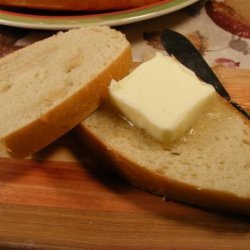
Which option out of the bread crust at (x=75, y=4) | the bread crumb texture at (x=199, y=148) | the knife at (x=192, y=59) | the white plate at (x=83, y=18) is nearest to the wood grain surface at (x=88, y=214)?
the bread crumb texture at (x=199, y=148)

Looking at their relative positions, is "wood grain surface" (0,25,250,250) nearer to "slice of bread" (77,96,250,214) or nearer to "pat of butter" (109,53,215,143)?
"slice of bread" (77,96,250,214)

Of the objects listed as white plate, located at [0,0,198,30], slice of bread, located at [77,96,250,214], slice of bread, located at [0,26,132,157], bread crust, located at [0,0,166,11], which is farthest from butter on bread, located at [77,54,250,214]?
bread crust, located at [0,0,166,11]

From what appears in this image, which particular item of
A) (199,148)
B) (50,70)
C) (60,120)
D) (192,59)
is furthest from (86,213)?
(192,59)

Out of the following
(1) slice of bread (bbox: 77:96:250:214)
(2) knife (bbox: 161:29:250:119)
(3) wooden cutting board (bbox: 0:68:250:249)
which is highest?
(2) knife (bbox: 161:29:250:119)

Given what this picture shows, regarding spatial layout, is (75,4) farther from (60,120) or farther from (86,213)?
(86,213)

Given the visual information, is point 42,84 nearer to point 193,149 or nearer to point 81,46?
point 81,46

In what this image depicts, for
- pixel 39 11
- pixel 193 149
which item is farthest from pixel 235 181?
pixel 39 11

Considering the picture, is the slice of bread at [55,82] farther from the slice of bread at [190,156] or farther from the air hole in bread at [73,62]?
the slice of bread at [190,156]
